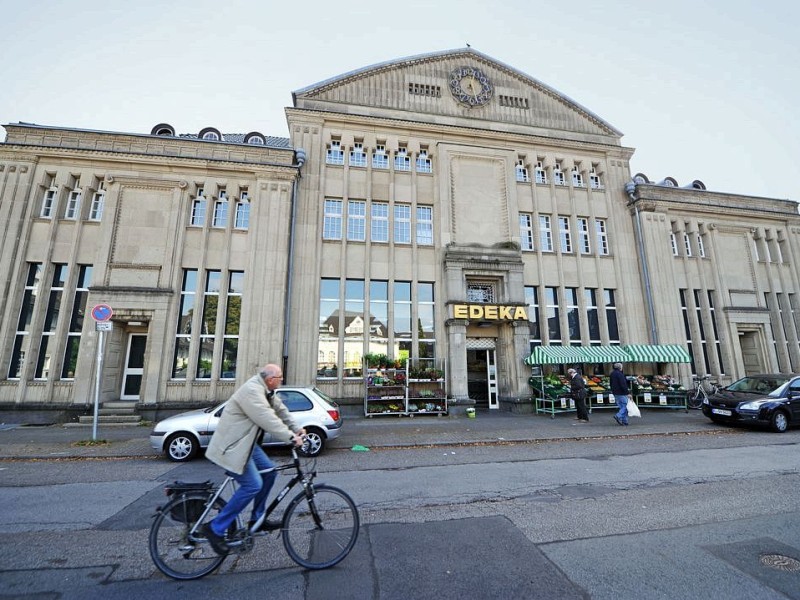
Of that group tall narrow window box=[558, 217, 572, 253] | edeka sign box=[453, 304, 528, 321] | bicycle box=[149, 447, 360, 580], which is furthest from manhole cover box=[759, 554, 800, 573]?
tall narrow window box=[558, 217, 572, 253]

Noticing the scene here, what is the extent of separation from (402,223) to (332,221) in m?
3.21

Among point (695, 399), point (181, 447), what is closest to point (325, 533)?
point (181, 447)

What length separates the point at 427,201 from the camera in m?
17.8

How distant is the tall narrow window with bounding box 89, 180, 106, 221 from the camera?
15289 millimetres

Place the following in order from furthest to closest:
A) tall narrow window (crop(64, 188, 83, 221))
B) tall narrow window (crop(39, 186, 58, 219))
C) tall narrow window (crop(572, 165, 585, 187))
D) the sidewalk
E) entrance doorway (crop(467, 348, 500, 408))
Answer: tall narrow window (crop(572, 165, 585, 187)), entrance doorway (crop(467, 348, 500, 408)), tall narrow window (crop(64, 188, 83, 221)), tall narrow window (crop(39, 186, 58, 219)), the sidewalk

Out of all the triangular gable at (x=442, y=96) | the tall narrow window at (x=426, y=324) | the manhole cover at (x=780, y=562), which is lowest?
the manhole cover at (x=780, y=562)

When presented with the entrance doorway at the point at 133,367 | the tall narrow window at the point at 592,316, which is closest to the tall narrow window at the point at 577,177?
the tall narrow window at the point at 592,316

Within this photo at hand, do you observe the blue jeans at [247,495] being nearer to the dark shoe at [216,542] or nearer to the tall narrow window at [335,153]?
the dark shoe at [216,542]

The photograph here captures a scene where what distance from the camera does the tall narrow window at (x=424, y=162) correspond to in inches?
721

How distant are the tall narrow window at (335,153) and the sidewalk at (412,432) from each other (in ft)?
37.9

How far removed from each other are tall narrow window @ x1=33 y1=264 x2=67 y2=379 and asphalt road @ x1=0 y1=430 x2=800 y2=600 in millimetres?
7879

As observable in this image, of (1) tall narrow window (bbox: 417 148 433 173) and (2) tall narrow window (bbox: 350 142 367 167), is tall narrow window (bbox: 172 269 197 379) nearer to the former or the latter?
(2) tall narrow window (bbox: 350 142 367 167)

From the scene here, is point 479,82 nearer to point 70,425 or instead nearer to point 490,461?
point 490,461

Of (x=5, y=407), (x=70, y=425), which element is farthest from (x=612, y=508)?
(x=5, y=407)
